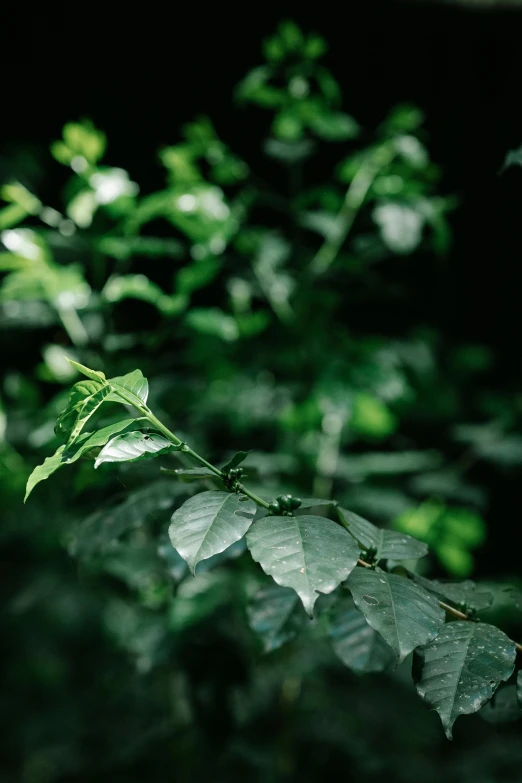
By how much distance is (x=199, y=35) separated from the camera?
86.6 inches

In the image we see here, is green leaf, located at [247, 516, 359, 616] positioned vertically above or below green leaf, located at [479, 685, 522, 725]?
above

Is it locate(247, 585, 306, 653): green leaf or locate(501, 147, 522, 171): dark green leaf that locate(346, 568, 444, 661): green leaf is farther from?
locate(501, 147, 522, 171): dark green leaf

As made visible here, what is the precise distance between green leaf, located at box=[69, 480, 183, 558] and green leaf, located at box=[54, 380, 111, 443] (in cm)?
19

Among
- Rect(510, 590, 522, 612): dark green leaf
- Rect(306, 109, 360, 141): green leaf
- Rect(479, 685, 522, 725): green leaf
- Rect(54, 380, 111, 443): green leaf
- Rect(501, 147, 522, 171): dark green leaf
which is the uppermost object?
Rect(306, 109, 360, 141): green leaf

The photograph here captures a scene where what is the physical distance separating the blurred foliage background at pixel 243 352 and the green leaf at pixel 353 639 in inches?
2.7

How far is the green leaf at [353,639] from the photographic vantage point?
0.65m

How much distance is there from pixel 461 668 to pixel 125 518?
401 millimetres

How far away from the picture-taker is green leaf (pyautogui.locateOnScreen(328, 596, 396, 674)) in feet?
2.13

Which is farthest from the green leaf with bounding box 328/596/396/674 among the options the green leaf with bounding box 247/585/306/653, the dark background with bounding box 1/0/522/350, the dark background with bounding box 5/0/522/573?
the dark background with bounding box 1/0/522/350

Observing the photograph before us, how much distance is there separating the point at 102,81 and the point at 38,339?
115 cm

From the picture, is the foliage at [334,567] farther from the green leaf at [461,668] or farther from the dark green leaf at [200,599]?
the dark green leaf at [200,599]

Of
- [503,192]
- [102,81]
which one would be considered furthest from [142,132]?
[503,192]

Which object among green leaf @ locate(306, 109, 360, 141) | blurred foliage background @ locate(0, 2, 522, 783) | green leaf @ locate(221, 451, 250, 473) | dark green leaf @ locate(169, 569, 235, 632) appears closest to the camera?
green leaf @ locate(221, 451, 250, 473)

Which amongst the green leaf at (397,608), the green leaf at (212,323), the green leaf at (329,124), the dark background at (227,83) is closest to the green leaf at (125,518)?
the green leaf at (397,608)
